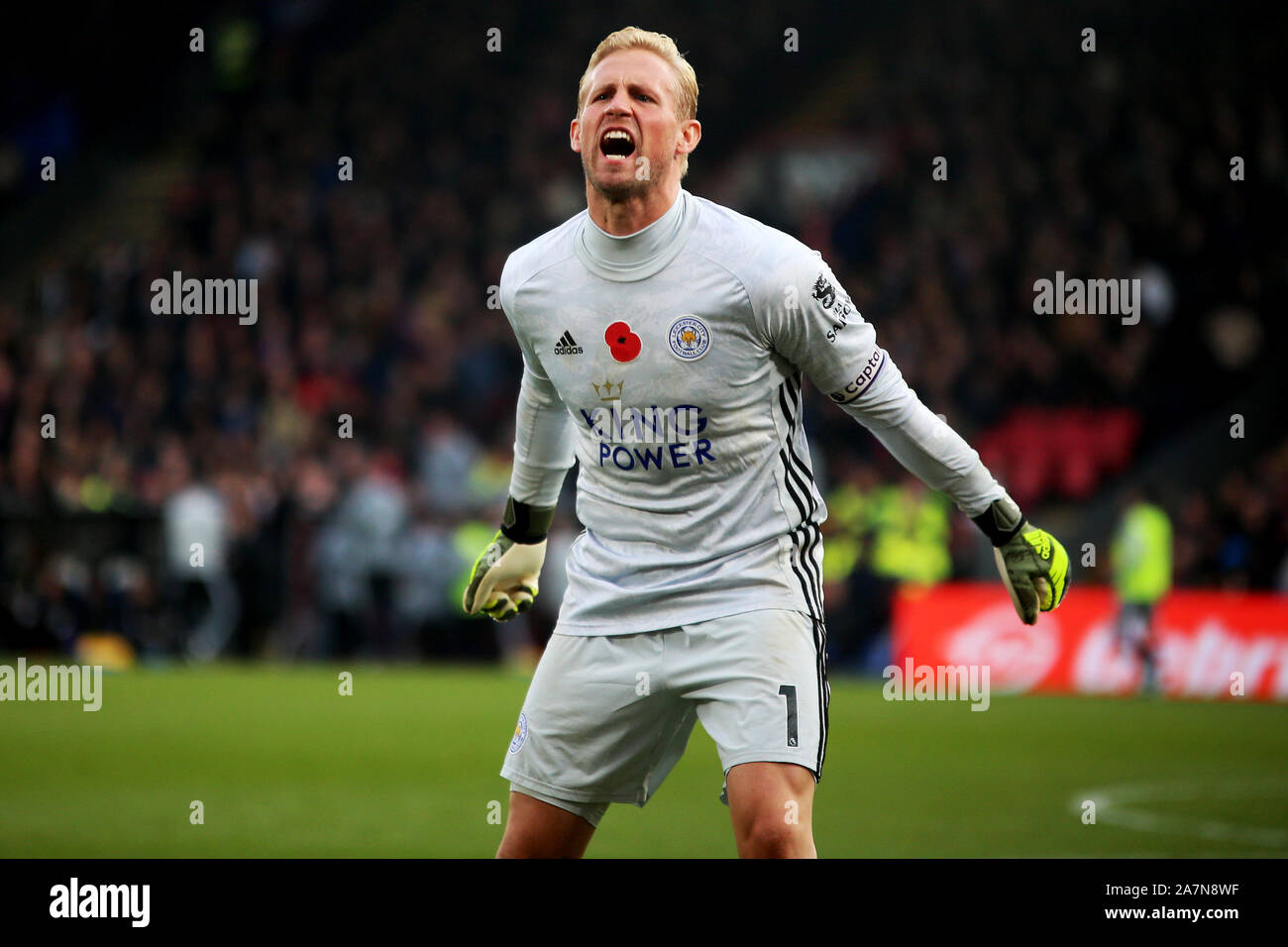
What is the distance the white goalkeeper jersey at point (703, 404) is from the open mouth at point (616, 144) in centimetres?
19

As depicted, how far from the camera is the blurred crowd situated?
1806 centimetres

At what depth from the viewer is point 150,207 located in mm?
25531

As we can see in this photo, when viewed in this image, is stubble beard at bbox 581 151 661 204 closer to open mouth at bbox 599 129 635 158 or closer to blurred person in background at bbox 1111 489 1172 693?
open mouth at bbox 599 129 635 158

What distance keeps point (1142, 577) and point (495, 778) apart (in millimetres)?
6916

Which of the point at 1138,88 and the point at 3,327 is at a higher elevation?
the point at 1138,88

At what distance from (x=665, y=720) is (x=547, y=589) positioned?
44.4 ft

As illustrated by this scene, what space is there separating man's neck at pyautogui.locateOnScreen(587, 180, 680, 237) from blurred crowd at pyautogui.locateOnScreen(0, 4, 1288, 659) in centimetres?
1259

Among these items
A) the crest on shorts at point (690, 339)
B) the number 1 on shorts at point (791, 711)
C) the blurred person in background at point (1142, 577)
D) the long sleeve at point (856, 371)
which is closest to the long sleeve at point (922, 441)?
the long sleeve at point (856, 371)

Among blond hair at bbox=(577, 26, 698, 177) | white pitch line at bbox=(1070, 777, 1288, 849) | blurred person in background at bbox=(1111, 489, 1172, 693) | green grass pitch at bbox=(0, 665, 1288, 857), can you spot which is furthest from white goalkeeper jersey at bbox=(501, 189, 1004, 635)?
blurred person in background at bbox=(1111, 489, 1172, 693)

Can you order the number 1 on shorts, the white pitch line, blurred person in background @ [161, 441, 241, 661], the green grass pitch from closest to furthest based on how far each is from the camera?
the number 1 on shorts → the green grass pitch → the white pitch line → blurred person in background @ [161, 441, 241, 661]

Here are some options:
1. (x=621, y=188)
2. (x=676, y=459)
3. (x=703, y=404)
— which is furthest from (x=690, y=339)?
(x=621, y=188)

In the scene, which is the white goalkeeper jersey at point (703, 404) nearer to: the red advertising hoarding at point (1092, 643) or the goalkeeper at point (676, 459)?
the goalkeeper at point (676, 459)

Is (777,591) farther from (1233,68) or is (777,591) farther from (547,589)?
(1233,68)
